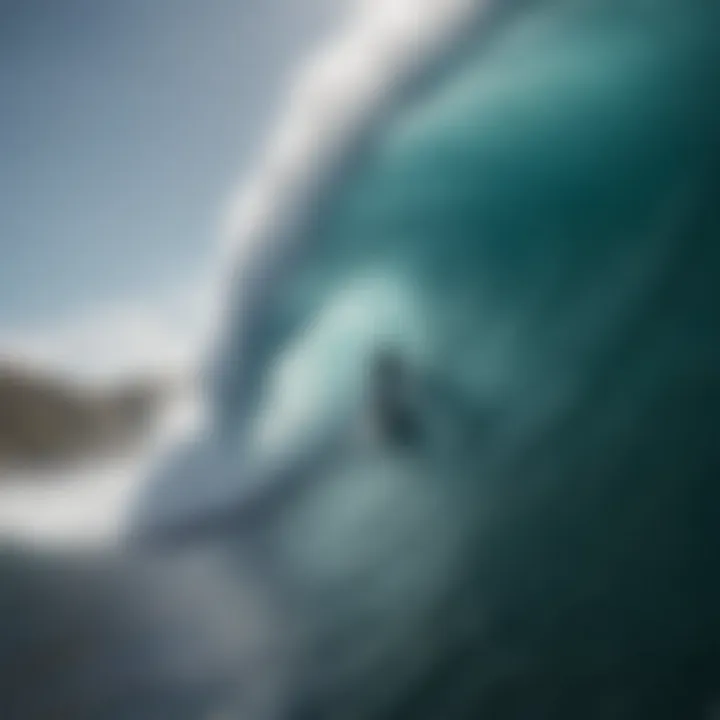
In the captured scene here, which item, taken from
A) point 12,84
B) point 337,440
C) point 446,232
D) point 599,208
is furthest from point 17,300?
point 599,208

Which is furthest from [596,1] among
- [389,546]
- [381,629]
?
[381,629]

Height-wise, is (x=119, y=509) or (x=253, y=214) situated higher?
(x=253, y=214)

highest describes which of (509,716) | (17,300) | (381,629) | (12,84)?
(12,84)

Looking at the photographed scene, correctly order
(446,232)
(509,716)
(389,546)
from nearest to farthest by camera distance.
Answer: (509,716), (389,546), (446,232)

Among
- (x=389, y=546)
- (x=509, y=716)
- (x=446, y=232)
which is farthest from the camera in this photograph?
(x=446, y=232)

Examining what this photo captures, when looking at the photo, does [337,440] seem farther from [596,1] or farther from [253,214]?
[596,1]

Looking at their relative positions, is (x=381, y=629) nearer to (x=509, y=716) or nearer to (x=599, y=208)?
(x=509, y=716)

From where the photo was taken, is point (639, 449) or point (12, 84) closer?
point (639, 449)
